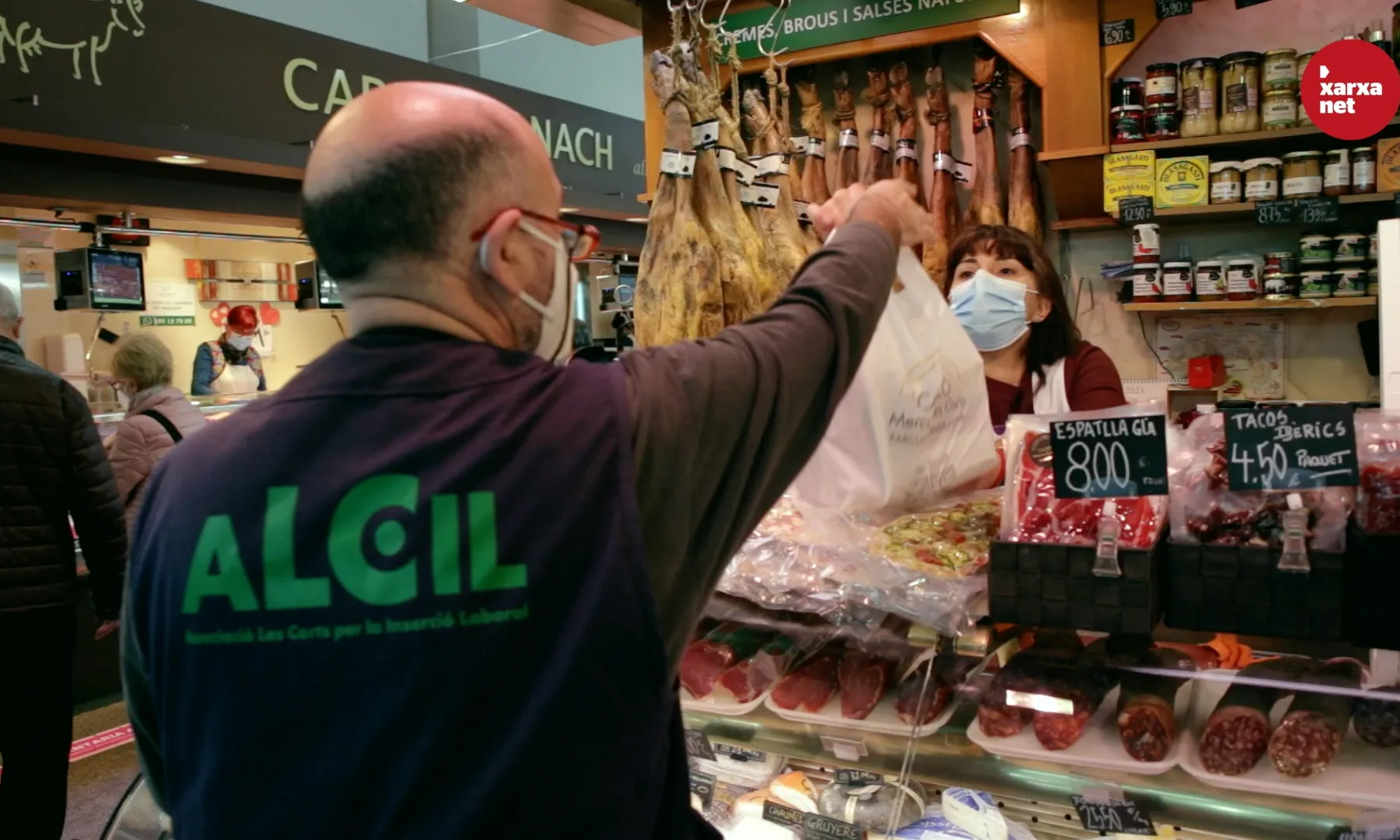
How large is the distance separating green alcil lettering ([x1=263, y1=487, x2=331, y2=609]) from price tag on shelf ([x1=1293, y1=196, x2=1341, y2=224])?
141 inches

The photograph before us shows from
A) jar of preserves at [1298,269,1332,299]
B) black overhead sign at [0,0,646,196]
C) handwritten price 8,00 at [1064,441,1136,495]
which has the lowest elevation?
handwritten price 8,00 at [1064,441,1136,495]

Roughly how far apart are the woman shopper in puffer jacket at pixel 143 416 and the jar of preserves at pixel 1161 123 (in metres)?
4.08

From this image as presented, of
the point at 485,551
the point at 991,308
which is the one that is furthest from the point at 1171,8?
the point at 485,551

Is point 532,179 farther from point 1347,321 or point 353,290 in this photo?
point 1347,321

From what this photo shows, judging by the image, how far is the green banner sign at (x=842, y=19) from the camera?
3.24m

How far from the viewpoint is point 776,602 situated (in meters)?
1.64

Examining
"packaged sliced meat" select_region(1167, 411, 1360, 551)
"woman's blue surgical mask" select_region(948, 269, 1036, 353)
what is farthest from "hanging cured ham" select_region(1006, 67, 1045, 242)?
"packaged sliced meat" select_region(1167, 411, 1360, 551)

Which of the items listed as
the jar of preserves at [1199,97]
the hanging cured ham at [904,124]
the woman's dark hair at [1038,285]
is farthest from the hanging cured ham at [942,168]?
the woman's dark hair at [1038,285]

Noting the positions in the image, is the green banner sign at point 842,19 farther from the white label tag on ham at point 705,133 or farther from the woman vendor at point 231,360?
the woman vendor at point 231,360

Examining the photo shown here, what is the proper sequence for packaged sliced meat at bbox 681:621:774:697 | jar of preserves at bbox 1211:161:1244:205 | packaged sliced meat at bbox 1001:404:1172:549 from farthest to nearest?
jar of preserves at bbox 1211:161:1244:205 → packaged sliced meat at bbox 681:621:774:697 → packaged sliced meat at bbox 1001:404:1172:549

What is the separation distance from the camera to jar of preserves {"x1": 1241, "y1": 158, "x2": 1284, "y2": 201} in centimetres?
356

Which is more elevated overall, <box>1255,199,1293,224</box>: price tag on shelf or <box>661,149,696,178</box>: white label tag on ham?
<box>1255,199,1293,224</box>: price tag on shelf

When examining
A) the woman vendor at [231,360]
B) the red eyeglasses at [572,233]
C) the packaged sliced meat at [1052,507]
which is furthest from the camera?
the woman vendor at [231,360]

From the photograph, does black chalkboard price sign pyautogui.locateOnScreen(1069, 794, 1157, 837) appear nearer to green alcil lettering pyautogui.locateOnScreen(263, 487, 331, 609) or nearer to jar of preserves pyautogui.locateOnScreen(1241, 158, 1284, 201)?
green alcil lettering pyautogui.locateOnScreen(263, 487, 331, 609)
